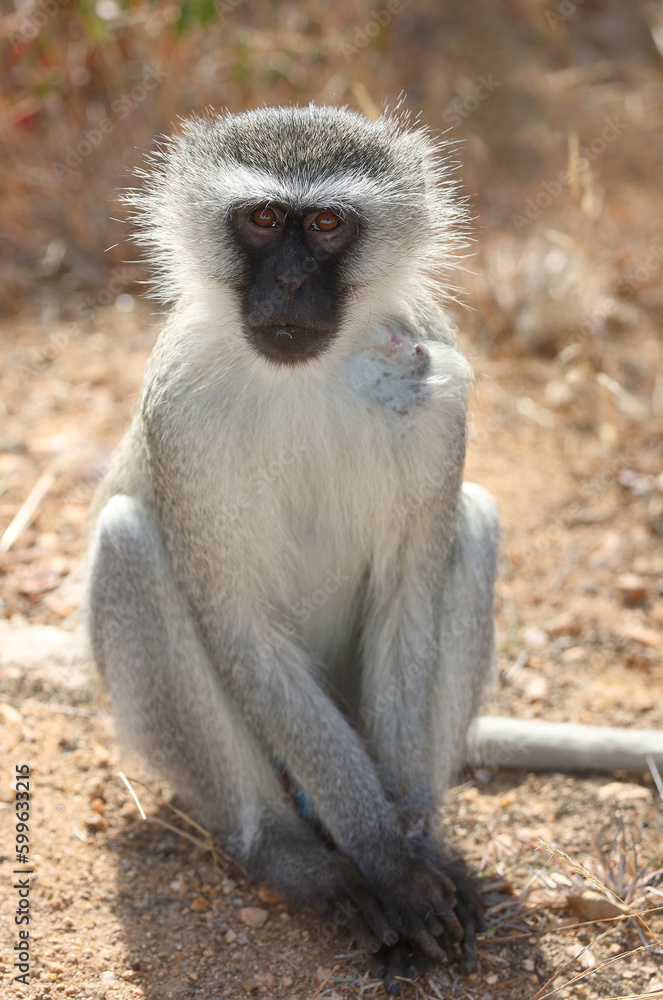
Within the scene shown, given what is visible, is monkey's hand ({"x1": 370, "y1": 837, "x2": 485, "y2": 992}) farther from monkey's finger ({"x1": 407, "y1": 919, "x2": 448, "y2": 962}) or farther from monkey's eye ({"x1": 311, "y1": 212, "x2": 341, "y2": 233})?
monkey's eye ({"x1": 311, "y1": 212, "x2": 341, "y2": 233})

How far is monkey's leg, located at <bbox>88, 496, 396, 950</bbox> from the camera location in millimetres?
3129

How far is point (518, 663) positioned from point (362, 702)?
1.14 meters

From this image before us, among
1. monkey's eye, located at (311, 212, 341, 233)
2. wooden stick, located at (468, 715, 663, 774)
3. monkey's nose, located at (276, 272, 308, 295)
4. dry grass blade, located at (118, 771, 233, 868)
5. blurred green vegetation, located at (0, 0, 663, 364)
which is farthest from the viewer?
blurred green vegetation, located at (0, 0, 663, 364)

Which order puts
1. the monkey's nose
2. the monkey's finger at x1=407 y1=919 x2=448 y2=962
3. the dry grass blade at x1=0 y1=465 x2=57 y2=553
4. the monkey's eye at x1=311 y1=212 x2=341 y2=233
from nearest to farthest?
1. the monkey's nose
2. the monkey's eye at x1=311 y1=212 x2=341 y2=233
3. the monkey's finger at x1=407 y1=919 x2=448 y2=962
4. the dry grass blade at x1=0 y1=465 x2=57 y2=553

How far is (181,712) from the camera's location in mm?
3176

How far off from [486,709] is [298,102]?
4.51 metres

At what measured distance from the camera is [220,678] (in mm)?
3188

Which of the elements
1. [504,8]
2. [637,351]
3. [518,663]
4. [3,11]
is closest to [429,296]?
[518,663]

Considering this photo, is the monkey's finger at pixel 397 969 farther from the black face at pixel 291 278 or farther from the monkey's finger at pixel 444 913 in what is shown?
the black face at pixel 291 278

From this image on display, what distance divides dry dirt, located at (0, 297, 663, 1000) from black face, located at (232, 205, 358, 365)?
164 centimetres

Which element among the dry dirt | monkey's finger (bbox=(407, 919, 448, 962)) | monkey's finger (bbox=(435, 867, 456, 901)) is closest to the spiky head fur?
the dry dirt

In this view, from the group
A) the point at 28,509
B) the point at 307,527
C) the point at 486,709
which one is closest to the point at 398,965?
the point at 486,709

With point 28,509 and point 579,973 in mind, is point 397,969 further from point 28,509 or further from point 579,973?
point 28,509

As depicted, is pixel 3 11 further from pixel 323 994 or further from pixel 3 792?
pixel 323 994
